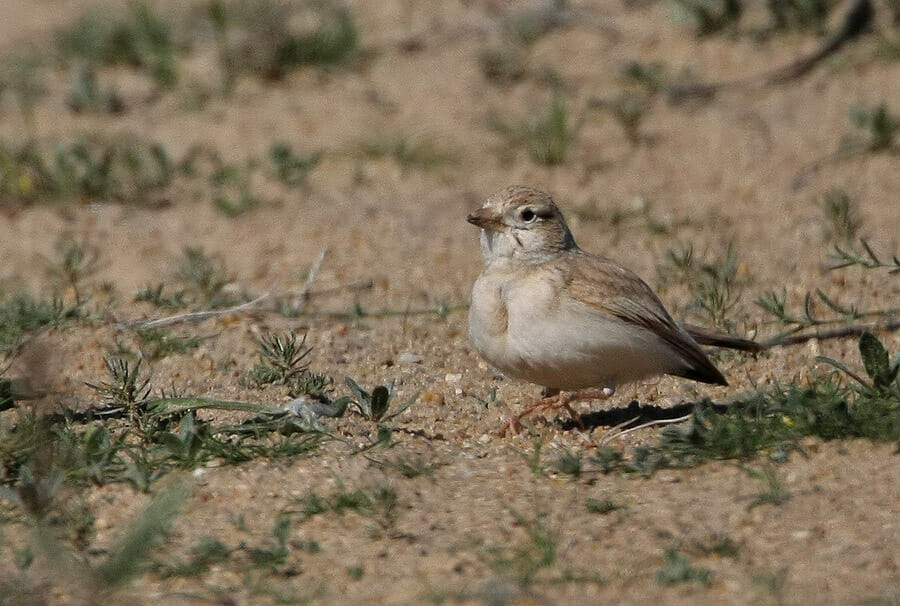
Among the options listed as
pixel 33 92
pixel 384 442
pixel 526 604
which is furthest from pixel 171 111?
pixel 526 604

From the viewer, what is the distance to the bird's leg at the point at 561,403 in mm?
5117

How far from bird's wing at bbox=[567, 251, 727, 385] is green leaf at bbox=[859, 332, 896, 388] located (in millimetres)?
569

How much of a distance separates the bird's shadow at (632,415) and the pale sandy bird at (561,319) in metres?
0.12

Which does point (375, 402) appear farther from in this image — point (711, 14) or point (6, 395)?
point (711, 14)

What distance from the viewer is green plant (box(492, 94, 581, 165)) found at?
805cm

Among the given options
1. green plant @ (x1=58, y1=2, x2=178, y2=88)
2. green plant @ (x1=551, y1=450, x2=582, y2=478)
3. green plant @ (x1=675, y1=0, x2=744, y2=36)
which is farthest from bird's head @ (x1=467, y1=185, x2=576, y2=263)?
green plant @ (x1=58, y1=2, x2=178, y2=88)

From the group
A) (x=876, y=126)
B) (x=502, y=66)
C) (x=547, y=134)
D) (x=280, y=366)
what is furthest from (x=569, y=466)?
(x=502, y=66)

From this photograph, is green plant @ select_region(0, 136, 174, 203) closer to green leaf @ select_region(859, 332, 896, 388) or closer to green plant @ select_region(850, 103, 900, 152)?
green plant @ select_region(850, 103, 900, 152)

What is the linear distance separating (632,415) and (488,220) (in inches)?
35.4

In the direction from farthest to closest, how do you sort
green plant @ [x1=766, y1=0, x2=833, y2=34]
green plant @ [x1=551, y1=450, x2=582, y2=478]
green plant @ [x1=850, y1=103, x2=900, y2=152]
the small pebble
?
1. green plant @ [x1=766, y1=0, x2=833, y2=34]
2. green plant @ [x1=850, y1=103, x2=900, y2=152]
3. the small pebble
4. green plant @ [x1=551, y1=450, x2=582, y2=478]

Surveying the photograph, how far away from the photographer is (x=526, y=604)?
12.2 ft

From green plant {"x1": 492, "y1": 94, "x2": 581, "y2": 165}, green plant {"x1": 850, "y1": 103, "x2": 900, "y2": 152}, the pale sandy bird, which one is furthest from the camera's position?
green plant {"x1": 492, "y1": 94, "x2": 581, "y2": 165}

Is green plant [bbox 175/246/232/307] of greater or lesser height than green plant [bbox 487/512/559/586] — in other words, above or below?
above

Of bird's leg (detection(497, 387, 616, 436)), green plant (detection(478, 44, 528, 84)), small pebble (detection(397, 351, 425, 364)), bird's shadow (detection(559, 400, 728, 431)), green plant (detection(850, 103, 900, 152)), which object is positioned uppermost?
green plant (detection(478, 44, 528, 84))
